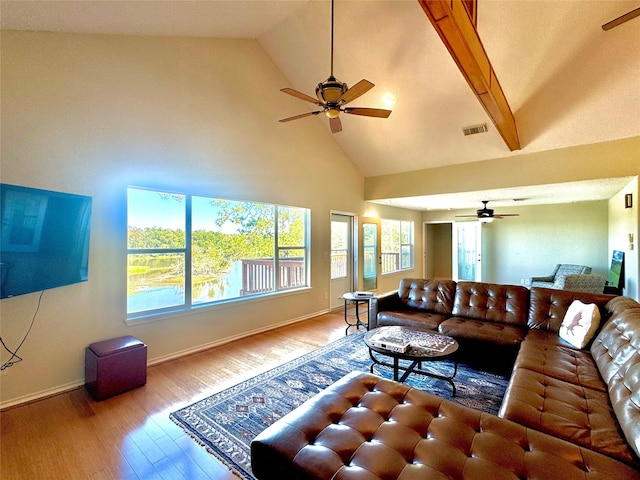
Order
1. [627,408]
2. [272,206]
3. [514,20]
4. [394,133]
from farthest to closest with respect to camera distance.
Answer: [394,133] → [272,206] → [514,20] → [627,408]

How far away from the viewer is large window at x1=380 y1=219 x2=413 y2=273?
7.70 meters

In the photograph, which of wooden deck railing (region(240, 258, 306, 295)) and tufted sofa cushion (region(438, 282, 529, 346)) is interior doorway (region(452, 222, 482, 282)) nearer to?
tufted sofa cushion (region(438, 282, 529, 346))

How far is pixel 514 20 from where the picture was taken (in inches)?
125

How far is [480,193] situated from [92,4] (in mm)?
5792

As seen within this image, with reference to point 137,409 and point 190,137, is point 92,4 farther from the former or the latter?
point 137,409

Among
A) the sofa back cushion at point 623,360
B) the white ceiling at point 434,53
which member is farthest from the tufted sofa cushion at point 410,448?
the white ceiling at point 434,53

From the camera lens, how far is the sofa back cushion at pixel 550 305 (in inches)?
123

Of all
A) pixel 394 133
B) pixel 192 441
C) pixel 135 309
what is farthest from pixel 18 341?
pixel 394 133

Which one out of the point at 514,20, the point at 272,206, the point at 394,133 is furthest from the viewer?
the point at 394,133

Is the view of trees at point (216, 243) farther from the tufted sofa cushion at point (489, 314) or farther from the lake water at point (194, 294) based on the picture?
the tufted sofa cushion at point (489, 314)

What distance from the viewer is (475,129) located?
4.50 meters

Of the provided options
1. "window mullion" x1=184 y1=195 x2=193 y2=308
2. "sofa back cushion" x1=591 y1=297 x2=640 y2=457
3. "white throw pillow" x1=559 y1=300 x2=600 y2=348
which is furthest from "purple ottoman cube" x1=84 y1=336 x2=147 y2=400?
"white throw pillow" x1=559 y1=300 x2=600 y2=348

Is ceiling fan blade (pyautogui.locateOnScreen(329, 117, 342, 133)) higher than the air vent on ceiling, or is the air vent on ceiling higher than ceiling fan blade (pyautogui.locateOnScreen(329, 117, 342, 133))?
the air vent on ceiling

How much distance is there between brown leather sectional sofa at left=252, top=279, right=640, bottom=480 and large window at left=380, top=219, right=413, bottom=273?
525 cm
